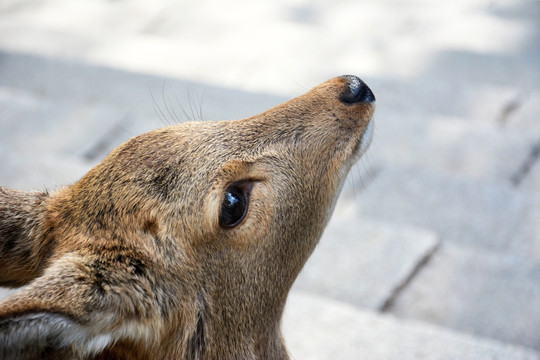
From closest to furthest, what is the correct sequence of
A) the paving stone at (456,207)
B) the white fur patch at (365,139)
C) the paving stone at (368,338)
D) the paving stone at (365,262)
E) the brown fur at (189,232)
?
the brown fur at (189,232) → the white fur patch at (365,139) → the paving stone at (368,338) → the paving stone at (365,262) → the paving stone at (456,207)

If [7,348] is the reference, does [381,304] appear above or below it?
below

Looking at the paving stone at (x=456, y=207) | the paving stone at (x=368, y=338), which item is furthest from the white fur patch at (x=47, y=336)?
the paving stone at (x=456, y=207)

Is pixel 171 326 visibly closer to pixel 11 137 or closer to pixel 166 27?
pixel 11 137

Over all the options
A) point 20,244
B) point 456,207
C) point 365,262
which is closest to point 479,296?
point 365,262

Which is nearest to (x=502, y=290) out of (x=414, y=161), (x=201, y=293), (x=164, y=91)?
(x=414, y=161)

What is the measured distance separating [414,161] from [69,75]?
3728 millimetres

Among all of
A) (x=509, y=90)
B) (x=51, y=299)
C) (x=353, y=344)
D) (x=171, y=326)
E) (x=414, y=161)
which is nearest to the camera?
(x=51, y=299)

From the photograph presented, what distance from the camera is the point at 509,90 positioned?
22.3 ft

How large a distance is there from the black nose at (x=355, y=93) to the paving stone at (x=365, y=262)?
5.25 ft

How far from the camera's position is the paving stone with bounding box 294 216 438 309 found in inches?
170

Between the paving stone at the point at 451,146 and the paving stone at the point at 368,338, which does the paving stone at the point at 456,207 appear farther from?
the paving stone at the point at 368,338

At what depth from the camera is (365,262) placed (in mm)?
4457

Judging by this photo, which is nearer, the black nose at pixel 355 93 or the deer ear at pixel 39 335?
the deer ear at pixel 39 335

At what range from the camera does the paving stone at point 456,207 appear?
4953 mm
